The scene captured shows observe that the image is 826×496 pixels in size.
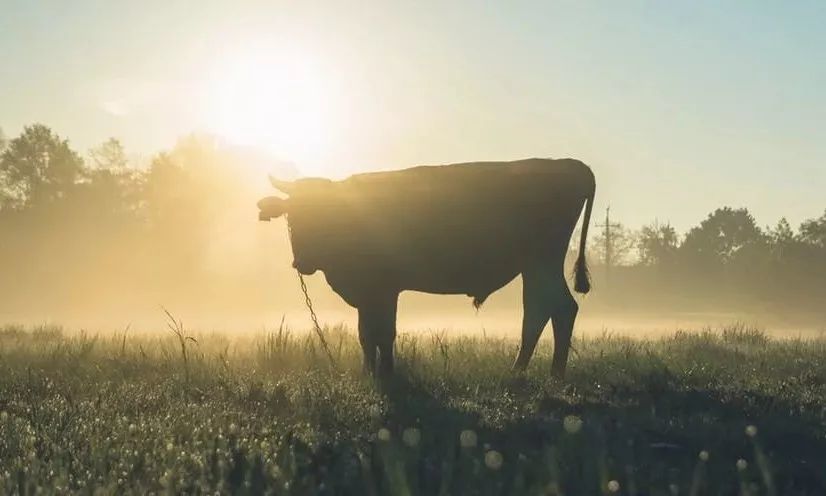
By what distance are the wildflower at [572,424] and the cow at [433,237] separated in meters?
2.99

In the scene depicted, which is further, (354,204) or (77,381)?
(354,204)

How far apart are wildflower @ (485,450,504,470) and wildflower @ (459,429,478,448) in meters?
Answer: 0.27

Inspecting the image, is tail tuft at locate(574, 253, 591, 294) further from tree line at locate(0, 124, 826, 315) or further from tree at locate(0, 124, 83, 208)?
tree at locate(0, 124, 83, 208)

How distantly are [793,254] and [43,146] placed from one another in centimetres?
6098

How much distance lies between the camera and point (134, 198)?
59594mm

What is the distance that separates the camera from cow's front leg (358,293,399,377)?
390 inches

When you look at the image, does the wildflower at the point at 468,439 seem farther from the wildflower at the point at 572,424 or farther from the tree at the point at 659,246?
the tree at the point at 659,246

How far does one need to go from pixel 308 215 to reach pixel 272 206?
0.48 m

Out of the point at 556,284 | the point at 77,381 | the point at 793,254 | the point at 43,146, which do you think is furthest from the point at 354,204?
the point at 793,254

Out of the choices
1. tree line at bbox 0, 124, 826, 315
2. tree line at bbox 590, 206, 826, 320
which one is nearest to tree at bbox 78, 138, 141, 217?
tree line at bbox 0, 124, 826, 315

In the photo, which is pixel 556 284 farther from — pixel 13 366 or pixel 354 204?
pixel 13 366

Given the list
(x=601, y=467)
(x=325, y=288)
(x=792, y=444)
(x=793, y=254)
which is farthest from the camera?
(x=793, y=254)

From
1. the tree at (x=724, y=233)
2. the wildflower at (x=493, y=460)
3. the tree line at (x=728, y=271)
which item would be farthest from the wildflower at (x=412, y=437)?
the tree at (x=724, y=233)

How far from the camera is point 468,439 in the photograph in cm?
630
